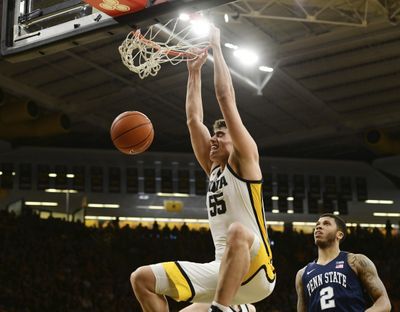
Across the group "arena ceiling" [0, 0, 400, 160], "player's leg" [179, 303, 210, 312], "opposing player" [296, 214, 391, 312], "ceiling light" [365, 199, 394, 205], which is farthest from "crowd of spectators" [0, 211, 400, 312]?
"player's leg" [179, 303, 210, 312]

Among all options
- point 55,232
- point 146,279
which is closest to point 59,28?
point 146,279

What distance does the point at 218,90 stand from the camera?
4875 mm

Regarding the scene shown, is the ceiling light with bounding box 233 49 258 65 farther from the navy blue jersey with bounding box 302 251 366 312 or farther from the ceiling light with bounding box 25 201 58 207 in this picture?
the navy blue jersey with bounding box 302 251 366 312

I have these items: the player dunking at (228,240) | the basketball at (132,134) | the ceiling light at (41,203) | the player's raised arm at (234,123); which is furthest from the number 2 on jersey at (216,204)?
the ceiling light at (41,203)

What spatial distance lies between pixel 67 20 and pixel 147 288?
261 cm

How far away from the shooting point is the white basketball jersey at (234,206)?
4.73m

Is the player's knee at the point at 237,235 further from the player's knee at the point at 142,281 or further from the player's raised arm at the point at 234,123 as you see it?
the player's knee at the point at 142,281

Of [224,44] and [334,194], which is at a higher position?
[224,44]

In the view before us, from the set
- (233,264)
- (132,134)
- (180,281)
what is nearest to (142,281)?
(180,281)

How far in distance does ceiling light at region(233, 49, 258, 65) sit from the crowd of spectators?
561 centimetres

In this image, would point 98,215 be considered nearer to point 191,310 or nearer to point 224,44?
point 224,44

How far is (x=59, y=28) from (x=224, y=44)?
353 inches

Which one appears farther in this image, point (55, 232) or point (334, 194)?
point (334, 194)

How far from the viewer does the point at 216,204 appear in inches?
189
